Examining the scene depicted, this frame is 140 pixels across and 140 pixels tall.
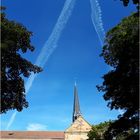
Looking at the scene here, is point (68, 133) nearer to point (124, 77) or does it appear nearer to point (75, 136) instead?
point (75, 136)

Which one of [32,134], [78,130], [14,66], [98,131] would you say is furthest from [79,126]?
[14,66]

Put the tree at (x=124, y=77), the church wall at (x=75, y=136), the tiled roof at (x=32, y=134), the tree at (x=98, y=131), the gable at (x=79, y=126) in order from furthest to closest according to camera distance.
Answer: the tiled roof at (x=32, y=134)
the gable at (x=79, y=126)
the church wall at (x=75, y=136)
the tree at (x=98, y=131)
the tree at (x=124, y=77)

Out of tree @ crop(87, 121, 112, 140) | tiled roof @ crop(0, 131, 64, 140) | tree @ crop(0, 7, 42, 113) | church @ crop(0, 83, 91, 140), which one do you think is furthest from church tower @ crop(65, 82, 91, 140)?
tree @ crop(0, 7, 42, 113)

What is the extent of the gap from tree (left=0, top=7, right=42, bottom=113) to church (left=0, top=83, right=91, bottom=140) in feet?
233

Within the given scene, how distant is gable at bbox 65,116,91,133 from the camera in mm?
103806

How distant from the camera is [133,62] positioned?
89.0 ft

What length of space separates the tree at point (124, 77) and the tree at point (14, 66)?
22.8ft

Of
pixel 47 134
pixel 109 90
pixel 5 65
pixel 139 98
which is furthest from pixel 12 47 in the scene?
pixel 47 134

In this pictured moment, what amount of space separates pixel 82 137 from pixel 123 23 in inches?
2980

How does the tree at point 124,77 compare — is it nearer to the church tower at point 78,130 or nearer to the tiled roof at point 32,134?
the church tower at point 78,130

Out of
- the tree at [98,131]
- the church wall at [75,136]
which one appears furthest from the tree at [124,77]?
the church wall at [75,136]

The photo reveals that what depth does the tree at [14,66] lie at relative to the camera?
30342mm

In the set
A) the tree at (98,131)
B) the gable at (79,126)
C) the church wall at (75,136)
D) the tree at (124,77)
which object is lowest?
the tree at (124,77)

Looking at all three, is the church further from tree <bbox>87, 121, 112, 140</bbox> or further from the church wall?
tree <bbox>87, 121, 112, 140</bbox>
